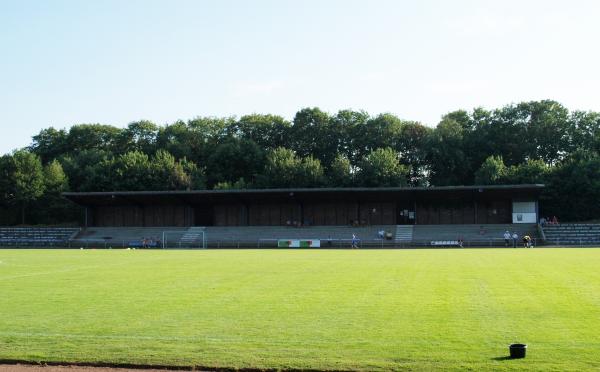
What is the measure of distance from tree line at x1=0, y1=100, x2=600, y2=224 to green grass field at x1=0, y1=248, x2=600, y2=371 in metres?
59.2

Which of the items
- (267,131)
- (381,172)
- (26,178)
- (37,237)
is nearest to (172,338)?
A: (37,237)

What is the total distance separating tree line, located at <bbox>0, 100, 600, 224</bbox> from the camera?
79.1 m

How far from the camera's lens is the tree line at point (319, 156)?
259 ft

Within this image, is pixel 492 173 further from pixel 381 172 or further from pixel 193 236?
pixel 193 236

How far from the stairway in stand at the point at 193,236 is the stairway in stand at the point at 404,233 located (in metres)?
21.1

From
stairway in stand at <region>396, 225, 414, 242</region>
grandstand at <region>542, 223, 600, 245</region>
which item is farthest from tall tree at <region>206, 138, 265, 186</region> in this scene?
grandstand at <region>542, 223, 600, 245</region>

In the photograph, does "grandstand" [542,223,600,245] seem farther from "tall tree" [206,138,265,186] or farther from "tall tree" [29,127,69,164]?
"tall tree" [29,127,69,164]

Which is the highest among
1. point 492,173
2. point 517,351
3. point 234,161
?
point 234,161

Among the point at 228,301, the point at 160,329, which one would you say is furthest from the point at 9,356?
the point at 228,301

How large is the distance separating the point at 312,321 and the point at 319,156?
8495 cm

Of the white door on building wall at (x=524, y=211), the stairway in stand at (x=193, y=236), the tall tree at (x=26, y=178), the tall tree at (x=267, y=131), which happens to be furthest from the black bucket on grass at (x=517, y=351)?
the tall tree at (x=267, y=131)

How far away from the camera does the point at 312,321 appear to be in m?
13.1

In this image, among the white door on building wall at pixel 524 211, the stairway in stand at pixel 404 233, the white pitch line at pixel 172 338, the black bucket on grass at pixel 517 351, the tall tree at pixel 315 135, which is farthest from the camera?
the tall tree at pixel 315 135

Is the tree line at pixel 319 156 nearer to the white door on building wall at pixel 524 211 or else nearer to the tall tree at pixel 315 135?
the tall tree at pixel 315 135
